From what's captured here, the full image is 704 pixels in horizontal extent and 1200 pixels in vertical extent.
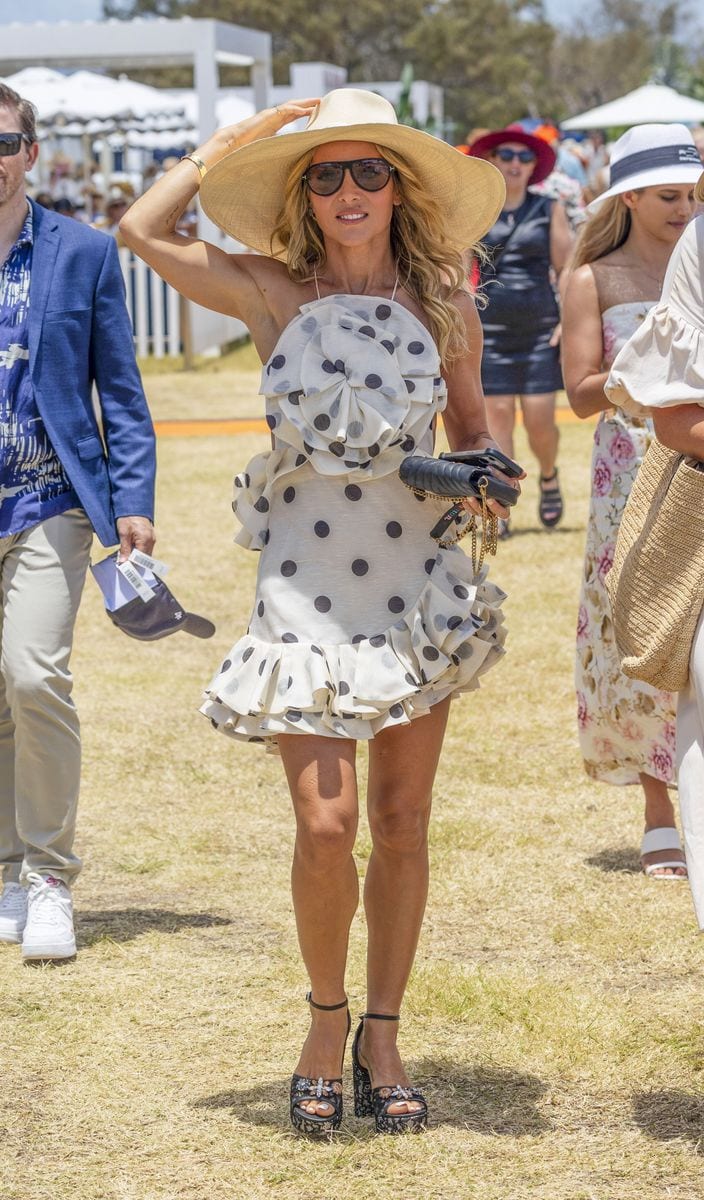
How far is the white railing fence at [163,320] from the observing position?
2086 cm

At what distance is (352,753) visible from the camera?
11.2ft

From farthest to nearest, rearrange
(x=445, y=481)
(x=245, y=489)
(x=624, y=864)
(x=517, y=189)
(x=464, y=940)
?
(x=517, y=189), (x=624, y=864), (x=464, y=940), (x=245, y=489), (x=445, y=481)

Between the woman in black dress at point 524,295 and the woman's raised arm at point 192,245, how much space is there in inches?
248

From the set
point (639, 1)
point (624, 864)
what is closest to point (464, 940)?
point (624, 864)

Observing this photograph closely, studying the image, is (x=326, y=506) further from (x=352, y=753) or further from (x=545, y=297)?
(x=545, y=297)

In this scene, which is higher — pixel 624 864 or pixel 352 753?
pixel 352 753

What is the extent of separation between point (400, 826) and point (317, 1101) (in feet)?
1.91

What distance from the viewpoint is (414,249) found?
3598 mm

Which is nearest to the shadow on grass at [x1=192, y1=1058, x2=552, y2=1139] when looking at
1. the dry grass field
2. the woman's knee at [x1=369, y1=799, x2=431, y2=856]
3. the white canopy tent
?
the dry grass field

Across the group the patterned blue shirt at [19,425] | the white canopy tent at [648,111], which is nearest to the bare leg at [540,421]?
the patterned blue shirt at [19,425]

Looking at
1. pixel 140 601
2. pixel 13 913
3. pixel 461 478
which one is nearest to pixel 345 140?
pixel 461 478

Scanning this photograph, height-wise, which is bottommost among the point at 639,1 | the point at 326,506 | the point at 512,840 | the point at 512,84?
the point at 512,840

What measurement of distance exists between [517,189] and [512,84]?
2766 inches

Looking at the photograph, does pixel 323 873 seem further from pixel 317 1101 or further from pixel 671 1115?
pixel 671 1115
